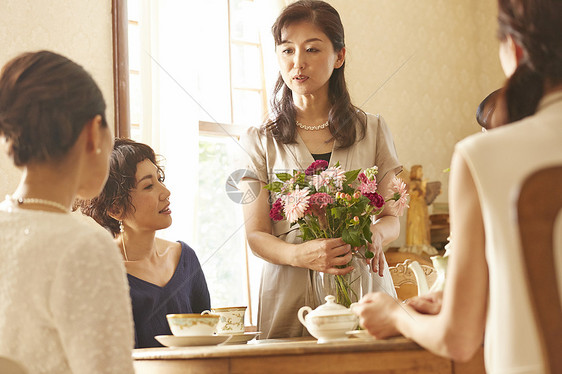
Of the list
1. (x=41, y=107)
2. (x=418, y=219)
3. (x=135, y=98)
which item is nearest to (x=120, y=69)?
(x=135, y=98)

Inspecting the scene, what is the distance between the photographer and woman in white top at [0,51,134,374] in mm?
A: 1023

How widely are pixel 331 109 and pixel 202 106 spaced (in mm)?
1925

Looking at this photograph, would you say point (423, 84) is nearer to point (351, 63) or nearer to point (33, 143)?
point (351, 63)

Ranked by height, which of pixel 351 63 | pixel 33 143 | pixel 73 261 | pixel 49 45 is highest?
pixel 351 63

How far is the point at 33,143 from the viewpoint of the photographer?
1145 millimetres

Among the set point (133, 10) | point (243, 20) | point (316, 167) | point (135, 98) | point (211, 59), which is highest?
point (243, 20)

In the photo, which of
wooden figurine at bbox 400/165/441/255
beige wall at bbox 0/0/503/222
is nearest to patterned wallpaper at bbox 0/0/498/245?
beige wall at bbox 0/0/503/222

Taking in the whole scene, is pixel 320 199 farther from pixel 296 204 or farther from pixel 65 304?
pixel 65 304

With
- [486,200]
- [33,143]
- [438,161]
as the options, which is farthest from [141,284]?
[438,161]

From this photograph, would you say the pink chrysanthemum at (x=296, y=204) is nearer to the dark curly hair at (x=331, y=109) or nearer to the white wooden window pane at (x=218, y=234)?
the dark curly hair at (x=331, y=109)

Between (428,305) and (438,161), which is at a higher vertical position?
(438,161)

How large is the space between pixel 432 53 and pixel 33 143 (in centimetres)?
463

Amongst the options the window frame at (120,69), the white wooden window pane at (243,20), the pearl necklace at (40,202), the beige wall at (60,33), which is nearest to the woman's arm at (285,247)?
the pearl necklace at (40,202)

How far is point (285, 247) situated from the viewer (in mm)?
1897
